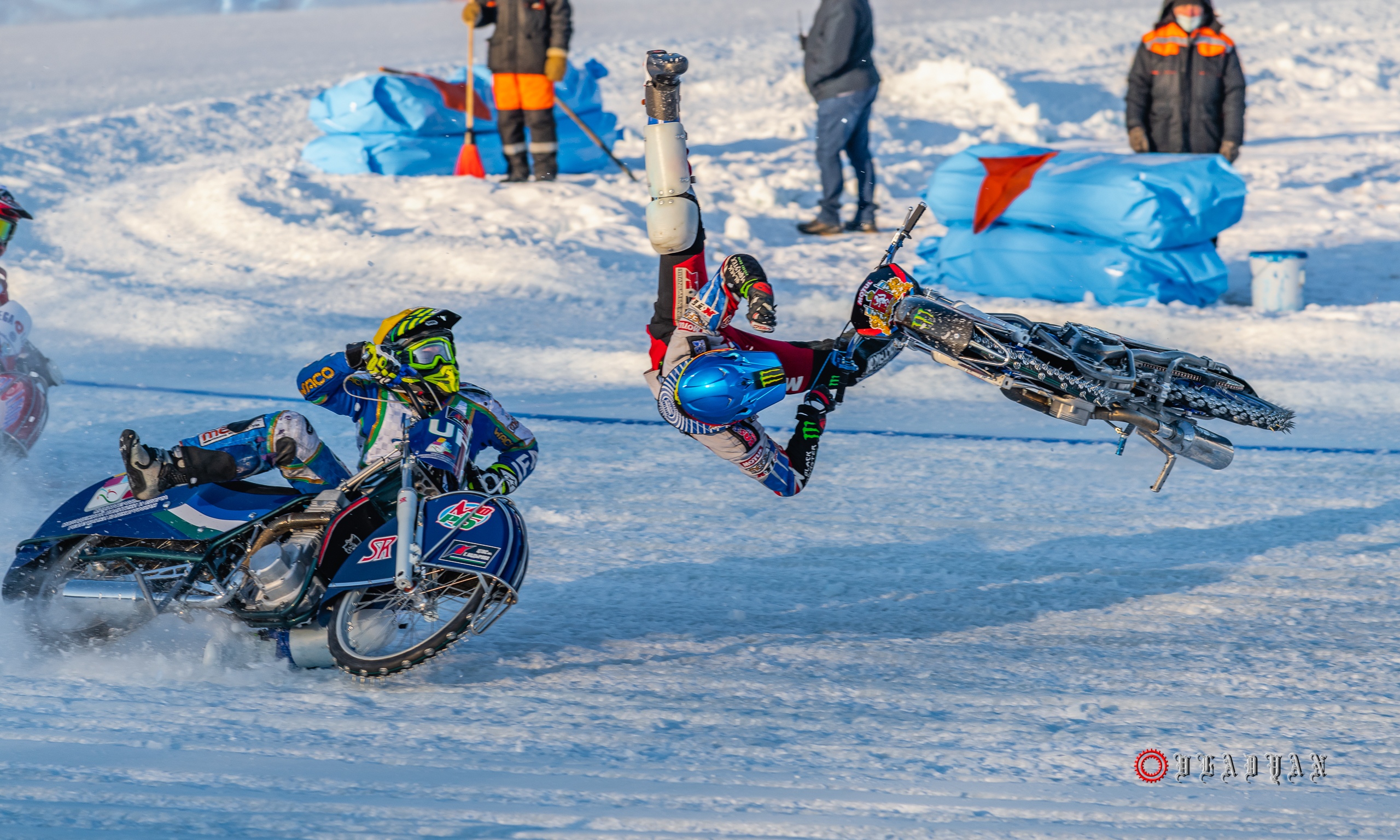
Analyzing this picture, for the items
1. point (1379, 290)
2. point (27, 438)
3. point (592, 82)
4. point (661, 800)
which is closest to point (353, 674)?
point (661, 800)

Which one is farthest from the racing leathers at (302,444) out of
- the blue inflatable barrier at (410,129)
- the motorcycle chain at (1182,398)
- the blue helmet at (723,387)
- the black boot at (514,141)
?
the blue inflatable barrier at (410,129)

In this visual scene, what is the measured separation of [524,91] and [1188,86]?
593cm

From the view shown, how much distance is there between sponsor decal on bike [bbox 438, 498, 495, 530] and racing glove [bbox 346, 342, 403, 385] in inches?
23.0

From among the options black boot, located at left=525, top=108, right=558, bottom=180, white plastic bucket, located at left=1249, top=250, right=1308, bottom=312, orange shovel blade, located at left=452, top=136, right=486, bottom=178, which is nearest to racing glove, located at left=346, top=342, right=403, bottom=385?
white plastic bucket, located at left=1249, top=250, right=1308, bottom=312

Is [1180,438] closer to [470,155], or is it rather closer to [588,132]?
[588,132]

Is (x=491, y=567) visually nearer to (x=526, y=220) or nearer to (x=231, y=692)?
(x=231, y=692)

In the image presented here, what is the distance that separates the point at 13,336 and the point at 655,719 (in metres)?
4.02

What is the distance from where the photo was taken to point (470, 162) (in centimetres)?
1287

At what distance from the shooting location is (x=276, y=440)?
4.56 m

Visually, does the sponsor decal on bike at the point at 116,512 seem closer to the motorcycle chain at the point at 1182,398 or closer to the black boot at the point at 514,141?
the motorcycle chain at the point at 1182,398

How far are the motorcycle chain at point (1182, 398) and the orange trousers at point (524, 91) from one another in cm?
849

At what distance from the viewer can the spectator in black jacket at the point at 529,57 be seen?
12148mm

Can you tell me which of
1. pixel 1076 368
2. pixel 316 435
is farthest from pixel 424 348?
pixel 1076 368

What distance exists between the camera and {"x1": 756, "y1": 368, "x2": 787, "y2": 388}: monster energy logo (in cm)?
487
